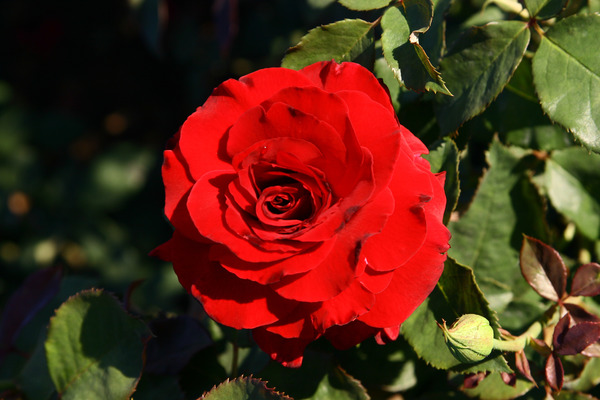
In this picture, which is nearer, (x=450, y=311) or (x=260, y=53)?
(x=450, y=311)

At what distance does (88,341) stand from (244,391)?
0.77 feet

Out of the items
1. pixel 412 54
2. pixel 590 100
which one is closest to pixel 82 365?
pixel 412 54

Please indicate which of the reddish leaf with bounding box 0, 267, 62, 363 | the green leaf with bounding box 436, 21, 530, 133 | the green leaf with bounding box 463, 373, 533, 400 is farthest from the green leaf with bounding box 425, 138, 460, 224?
the reddish leaf with bounding box 0, 267, 62, 363

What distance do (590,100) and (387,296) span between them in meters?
0.33

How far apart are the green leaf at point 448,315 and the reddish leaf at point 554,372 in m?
0.09

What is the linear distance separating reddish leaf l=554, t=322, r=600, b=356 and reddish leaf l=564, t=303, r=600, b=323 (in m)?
0.05

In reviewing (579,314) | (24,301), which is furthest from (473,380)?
(24,301)

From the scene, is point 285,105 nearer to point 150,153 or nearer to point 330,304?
point 330,304

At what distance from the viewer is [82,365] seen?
725 mm

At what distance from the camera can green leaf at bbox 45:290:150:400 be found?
2.32ft

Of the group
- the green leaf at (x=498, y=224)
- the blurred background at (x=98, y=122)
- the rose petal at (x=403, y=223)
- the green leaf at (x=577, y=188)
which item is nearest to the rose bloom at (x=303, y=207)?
the rose petal at (x=403, y=223)

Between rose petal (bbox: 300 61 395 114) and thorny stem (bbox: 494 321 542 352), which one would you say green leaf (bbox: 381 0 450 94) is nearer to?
rose petal (bbox: 300 61 395 114)

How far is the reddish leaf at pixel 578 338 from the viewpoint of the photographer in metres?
0.60

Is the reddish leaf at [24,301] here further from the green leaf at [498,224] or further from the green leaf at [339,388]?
the green leaf at [498,224]
